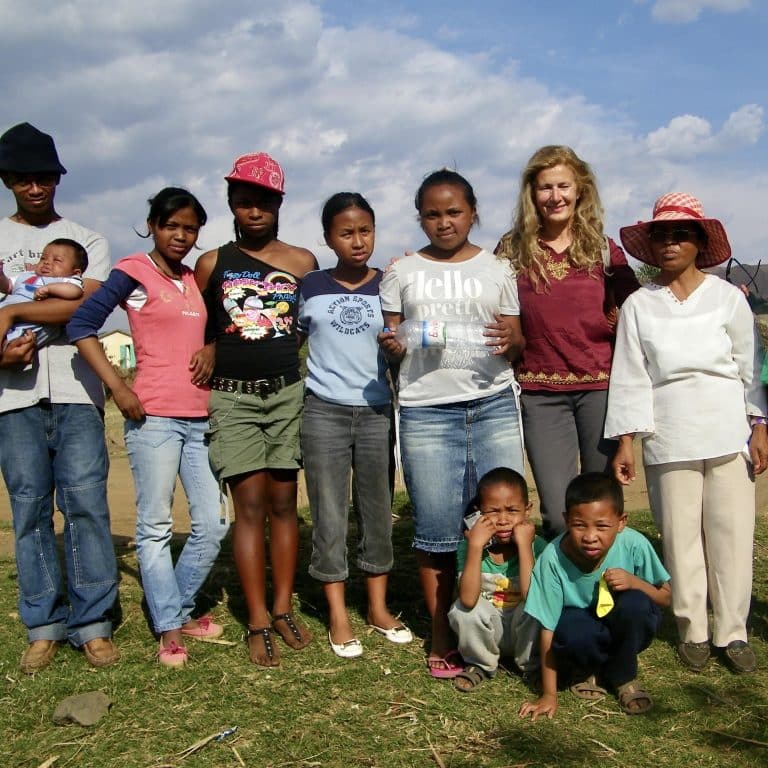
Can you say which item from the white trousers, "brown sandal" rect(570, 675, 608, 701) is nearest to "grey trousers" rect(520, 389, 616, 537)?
the white trousers

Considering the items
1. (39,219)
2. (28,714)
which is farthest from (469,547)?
(39,219)

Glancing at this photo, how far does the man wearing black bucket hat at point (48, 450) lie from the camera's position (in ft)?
12.8

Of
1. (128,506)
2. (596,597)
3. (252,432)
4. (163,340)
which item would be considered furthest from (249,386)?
(128,506)

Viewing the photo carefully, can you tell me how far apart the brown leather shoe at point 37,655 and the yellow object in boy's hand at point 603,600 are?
256 centimetres

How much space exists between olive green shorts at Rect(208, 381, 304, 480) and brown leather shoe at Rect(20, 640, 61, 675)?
3.78 feet

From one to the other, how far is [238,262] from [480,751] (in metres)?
2.39

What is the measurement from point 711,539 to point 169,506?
8.40 ft

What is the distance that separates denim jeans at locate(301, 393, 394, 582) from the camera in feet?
13.1

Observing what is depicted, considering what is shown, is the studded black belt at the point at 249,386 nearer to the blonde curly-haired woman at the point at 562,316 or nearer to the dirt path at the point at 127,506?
the blonde curly-haired woman at the point at 562,316

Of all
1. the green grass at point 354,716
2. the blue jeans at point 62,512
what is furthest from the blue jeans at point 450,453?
the blue jeans at point 62,512

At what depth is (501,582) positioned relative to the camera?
3.71 meters

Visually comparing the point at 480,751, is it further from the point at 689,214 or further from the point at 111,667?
the point at 689,214

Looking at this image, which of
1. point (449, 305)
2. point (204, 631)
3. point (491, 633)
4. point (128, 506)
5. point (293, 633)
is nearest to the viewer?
point (491, 633)

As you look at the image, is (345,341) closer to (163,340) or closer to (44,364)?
(163,340)
